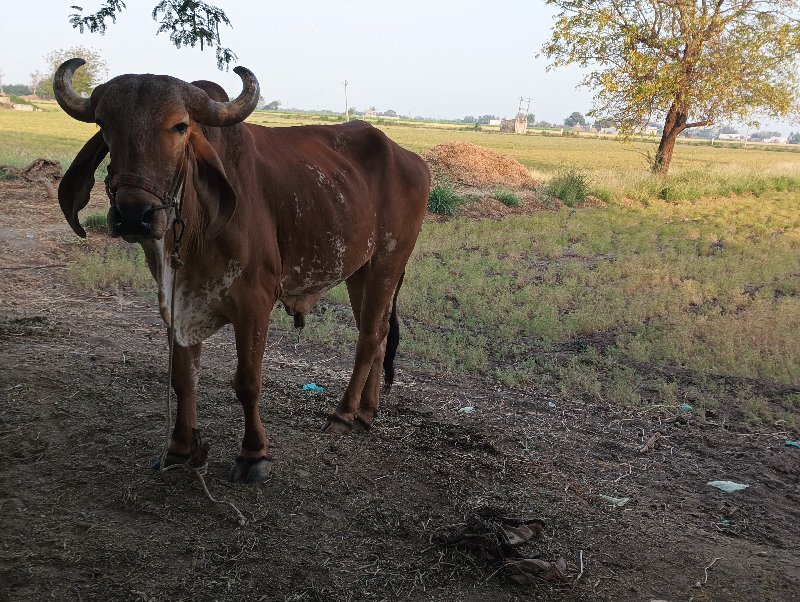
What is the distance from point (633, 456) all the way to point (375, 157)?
108 inches

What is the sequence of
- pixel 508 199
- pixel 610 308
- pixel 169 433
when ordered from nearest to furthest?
pixel 169 433 → pixel 610 308 → pixel 508 199

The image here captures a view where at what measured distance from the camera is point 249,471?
3969mm

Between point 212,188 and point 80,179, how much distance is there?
25.9 inches

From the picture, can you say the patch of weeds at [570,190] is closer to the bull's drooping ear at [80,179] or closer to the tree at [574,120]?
the bull's drooping ear at [80,179]

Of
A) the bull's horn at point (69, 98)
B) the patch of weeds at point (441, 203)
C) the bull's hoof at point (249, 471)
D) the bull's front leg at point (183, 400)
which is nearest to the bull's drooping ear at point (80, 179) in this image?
the bull's horn at point (69, 98)

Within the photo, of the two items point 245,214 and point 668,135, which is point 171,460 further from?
point 668,135

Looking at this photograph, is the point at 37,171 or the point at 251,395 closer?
the point at 251,395

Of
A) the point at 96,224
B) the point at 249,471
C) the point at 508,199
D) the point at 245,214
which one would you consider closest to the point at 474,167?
the point at 508,199

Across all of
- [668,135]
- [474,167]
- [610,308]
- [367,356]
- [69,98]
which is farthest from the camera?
[668,135]

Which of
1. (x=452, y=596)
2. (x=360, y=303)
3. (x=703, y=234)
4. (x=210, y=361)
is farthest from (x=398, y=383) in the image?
(x=703, y=234)

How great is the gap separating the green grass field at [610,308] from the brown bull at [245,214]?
75.1 inches

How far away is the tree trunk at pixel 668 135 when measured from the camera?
2178 centimetres

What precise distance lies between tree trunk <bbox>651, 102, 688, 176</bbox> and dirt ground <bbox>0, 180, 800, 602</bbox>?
18327 millimetres

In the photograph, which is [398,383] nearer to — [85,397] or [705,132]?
[85,397]
